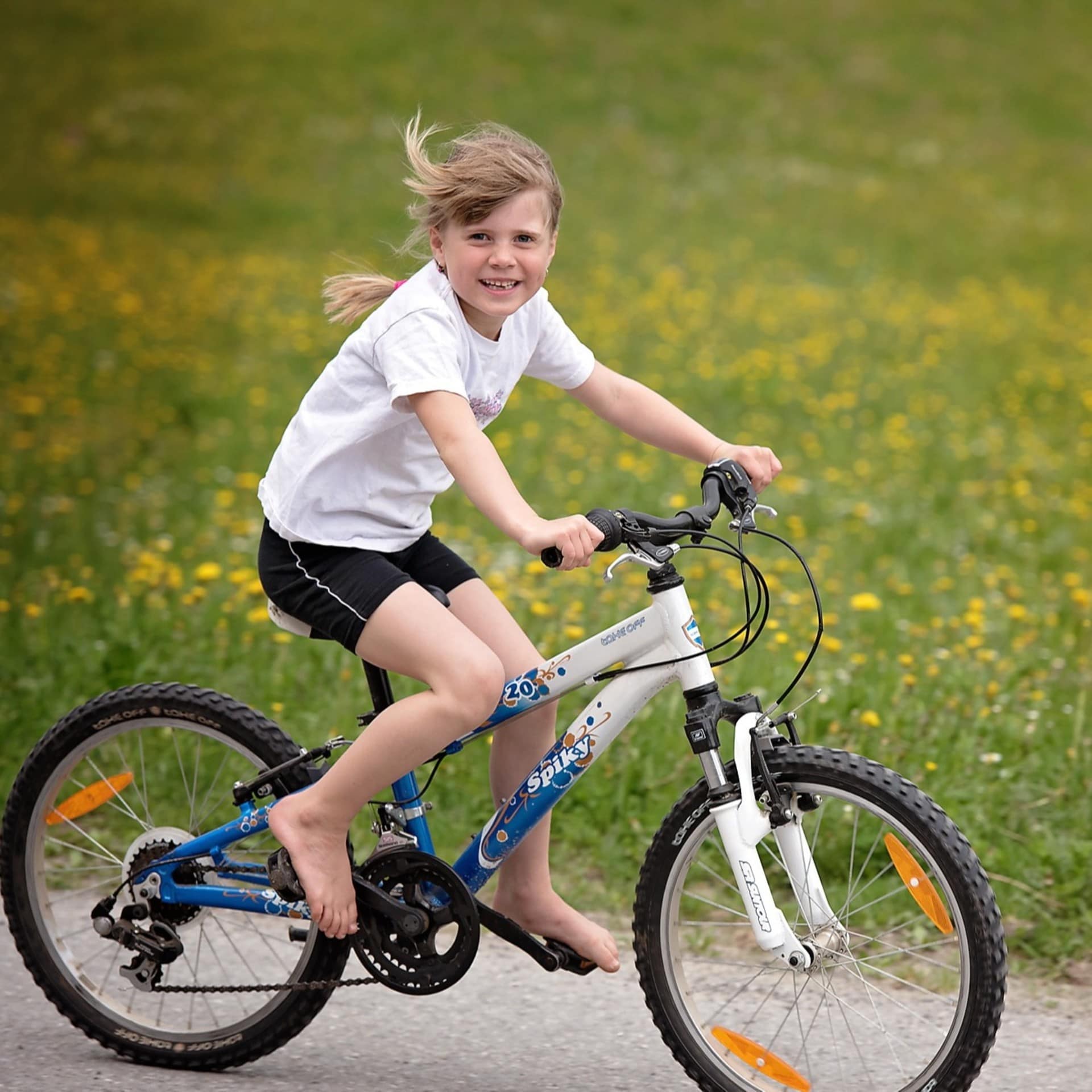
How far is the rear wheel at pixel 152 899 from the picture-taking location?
10.7 ft

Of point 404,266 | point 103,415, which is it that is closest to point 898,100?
point 404,266

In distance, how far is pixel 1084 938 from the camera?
3.80 m

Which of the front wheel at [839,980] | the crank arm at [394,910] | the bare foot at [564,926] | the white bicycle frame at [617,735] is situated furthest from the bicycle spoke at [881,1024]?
the crank arm at [394,910]

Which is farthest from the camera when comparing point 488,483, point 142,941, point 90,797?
point 90,797

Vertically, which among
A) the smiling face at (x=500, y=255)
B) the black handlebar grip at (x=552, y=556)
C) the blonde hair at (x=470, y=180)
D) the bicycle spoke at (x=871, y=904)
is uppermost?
the blonde hair at (x=470, y=180)

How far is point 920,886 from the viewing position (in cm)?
281

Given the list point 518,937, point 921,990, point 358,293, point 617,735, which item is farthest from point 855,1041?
point 358,293

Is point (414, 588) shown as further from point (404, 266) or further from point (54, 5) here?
point (54, 5)

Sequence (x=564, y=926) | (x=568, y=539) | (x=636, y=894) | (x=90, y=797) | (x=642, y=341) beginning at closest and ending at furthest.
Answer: (x=568, y=539)
(x=636, y=894)
(x=564, y=926)
(x=90, y=797)
(x=642, y=341)

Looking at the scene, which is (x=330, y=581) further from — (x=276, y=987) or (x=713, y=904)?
(x=713, y=904)

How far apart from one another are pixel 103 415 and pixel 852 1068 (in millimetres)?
6632

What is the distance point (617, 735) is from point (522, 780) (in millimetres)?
285

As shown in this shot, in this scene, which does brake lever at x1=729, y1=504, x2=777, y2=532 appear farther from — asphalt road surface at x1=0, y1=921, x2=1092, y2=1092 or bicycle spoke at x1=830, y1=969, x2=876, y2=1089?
asphalt road surface at x1=0, y1=921, x2=1092, y2=1092

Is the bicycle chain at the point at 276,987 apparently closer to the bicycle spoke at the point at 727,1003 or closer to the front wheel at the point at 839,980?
the front wheel at the point at 839,980
